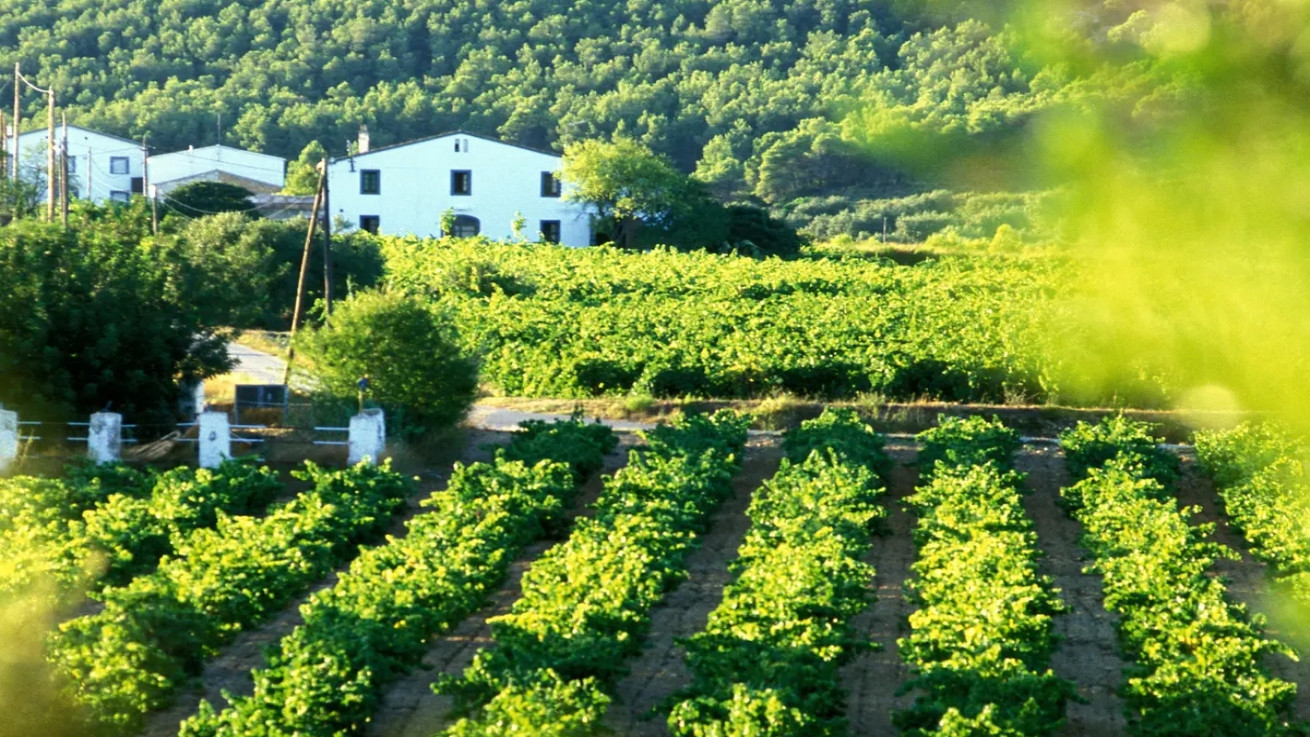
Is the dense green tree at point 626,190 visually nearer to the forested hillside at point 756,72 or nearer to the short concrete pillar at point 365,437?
the short concrete pillar at point 365,437

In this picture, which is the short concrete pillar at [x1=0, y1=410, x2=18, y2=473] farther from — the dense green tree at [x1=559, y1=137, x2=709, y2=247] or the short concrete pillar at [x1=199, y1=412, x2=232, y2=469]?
the dense green tree at [x1=559, y1=137, x2=709, y2=247]

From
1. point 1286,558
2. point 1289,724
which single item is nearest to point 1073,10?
point 1289,724

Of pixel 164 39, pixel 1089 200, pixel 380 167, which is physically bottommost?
pixel 1089 200

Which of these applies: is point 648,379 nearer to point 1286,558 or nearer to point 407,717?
point 1286,558

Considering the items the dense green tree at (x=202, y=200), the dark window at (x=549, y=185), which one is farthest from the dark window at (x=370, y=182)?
the dark window at (x=549, y=185)

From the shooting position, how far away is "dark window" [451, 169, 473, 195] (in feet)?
187

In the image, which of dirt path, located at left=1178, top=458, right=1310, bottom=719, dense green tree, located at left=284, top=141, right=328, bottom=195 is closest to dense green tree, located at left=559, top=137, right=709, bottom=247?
dense green tree, located at left=284, top=141, right=328, bottom=195

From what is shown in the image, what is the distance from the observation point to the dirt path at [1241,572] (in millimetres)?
12109

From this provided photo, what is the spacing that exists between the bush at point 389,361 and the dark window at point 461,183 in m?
34.5

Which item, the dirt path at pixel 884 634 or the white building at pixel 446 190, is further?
the white building at pixel 446 190

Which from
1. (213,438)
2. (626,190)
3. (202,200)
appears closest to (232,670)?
(213,438)

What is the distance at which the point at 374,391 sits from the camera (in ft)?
74.4

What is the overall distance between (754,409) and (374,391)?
7237 millimetres

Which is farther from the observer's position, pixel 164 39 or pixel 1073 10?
pixel 164 39
